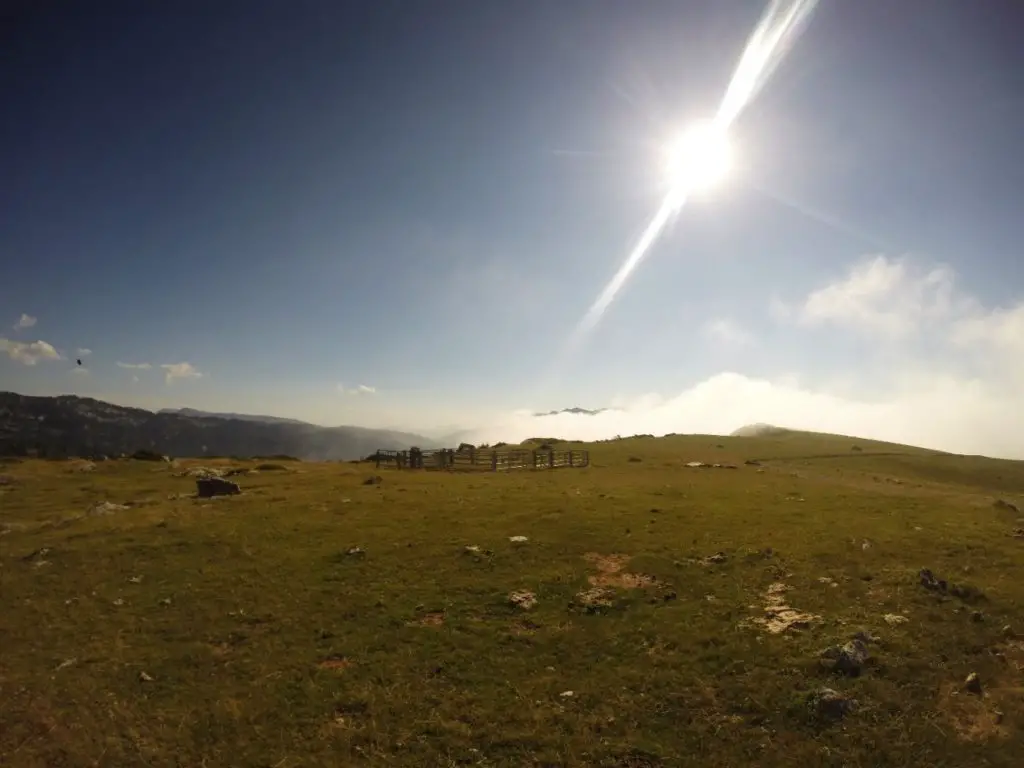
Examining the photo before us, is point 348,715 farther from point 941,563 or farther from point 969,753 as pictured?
point 941,563

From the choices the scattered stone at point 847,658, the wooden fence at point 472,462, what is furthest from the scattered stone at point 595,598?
the wooden fence at point 472,462

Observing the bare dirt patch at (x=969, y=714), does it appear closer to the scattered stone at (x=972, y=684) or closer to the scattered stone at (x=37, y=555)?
the scattered stone at (x=972, y=684)

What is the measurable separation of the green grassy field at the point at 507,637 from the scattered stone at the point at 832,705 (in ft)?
0.36

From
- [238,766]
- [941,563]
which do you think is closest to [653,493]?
[941,563]

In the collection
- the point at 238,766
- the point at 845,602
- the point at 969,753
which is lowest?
the point at 238,766

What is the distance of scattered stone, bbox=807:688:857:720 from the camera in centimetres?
1535

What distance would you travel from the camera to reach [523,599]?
22906 millimetres

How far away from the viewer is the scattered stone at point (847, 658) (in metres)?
17.0

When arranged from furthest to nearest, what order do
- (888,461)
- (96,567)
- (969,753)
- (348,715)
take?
1. (888,461)
2. (96,567)
3. (348,715)
4. (969,753)

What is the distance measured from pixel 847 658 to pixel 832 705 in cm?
240

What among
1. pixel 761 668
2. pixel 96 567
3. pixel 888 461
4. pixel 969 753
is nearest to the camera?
pixel 969 753

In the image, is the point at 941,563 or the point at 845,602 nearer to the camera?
the point at 845,602

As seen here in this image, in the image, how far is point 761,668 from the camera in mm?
17500

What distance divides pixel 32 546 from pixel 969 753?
145 feet
